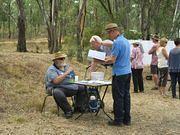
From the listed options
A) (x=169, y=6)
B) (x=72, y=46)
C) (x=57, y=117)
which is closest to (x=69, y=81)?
(x=57, y=117)

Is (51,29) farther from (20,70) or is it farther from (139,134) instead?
(139,134)

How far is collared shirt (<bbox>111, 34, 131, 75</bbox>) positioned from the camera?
972 centimetres

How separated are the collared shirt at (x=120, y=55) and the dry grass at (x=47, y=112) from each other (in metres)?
1.18

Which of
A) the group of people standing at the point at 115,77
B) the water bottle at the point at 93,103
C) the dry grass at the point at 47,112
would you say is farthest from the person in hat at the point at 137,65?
the water bottle at the point at 93,103

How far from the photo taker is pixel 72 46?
22.7m

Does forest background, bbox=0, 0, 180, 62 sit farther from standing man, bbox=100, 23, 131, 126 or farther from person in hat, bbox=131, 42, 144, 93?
standing man, bbox=100, 23, 131, 126

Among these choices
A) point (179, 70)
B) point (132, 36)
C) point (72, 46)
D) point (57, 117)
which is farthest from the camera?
point (132, 36)

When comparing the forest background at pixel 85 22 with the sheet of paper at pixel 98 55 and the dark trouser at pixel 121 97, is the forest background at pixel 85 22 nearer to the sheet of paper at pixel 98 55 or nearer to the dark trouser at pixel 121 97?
the sheet of paper at pixel 98 55

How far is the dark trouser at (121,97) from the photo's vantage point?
32.0ft

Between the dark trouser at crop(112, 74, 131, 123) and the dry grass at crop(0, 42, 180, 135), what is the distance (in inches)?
10.5

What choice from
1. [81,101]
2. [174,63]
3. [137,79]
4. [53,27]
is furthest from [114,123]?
[53,27]

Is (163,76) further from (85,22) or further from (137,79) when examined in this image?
(85,22)

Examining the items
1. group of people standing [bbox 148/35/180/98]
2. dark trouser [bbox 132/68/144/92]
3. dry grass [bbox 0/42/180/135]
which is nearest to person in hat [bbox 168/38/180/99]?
group of people standing [bbox 148/35/180/98]

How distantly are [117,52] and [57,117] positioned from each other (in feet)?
6.45
